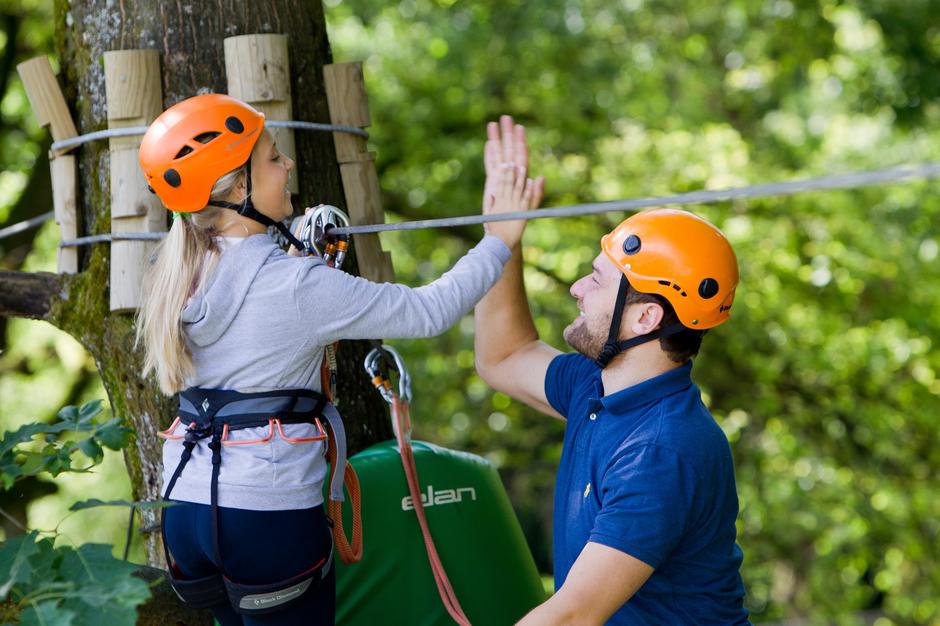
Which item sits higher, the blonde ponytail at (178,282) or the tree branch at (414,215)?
the blonde ponytail at (178,282)

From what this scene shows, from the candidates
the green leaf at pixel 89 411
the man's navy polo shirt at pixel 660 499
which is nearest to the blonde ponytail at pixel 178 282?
the green leaf at pixel 89 411

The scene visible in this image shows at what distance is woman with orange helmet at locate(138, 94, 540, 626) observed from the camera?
2557 millimetres

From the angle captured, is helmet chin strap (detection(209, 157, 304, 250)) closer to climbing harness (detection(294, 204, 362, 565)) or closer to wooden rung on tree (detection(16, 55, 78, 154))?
climbing harness (detection(294, 204, 362, 565))

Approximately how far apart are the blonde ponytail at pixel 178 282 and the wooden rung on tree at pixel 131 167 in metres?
0.58

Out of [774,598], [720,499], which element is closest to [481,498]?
[720,499]

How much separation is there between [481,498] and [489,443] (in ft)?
23.4

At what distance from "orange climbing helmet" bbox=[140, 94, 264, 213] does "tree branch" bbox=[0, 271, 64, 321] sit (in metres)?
1.05

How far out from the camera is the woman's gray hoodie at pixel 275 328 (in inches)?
100

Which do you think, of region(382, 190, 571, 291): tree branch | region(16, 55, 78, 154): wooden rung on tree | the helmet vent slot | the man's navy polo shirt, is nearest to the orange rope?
the man's navy polo shirt

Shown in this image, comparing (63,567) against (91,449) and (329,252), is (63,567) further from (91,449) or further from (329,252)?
(329,252)

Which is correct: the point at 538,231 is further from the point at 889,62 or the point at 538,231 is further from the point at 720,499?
the point at 720,499

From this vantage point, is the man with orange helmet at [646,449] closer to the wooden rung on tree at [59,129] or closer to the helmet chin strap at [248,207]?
the helmet chin strap at [248,207]

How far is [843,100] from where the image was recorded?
11539mm

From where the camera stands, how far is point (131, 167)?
320 cm
